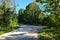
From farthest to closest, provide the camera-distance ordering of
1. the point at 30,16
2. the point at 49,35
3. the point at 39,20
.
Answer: the point at 30,16
the point at 39,20
the point at 49,35

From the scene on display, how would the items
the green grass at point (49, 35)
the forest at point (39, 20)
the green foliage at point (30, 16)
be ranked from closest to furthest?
the green grass at point (49, 35) < the forest at point (39, 20) < the green foliage at point (30, 16)

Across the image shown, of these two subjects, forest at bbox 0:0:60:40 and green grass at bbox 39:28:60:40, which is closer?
green grass at bbox 39:28:60:40

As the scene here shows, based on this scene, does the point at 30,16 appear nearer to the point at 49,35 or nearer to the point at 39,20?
the point at 39,20

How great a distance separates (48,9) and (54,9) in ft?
2.21

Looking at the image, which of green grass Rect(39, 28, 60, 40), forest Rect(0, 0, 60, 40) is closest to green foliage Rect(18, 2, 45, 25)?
forest Rect(0, 0, 60, 40)

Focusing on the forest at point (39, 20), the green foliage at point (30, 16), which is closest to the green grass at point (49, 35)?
the forest at point (39, 20)

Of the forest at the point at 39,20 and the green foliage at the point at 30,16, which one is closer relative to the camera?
the forest at the point at 39,20

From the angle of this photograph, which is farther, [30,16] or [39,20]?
[30,16]

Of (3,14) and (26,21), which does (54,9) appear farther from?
(26,21)

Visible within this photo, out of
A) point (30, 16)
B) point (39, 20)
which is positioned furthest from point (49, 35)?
point (30, 16)

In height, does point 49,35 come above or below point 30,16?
above

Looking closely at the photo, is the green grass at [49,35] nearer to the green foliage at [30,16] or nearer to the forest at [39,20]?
the forest at [39,20]

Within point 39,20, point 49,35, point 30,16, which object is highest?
point 49,35

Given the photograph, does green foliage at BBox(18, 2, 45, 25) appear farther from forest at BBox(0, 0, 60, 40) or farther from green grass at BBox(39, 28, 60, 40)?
green grass at BBox(39, 28, 60, 40)
